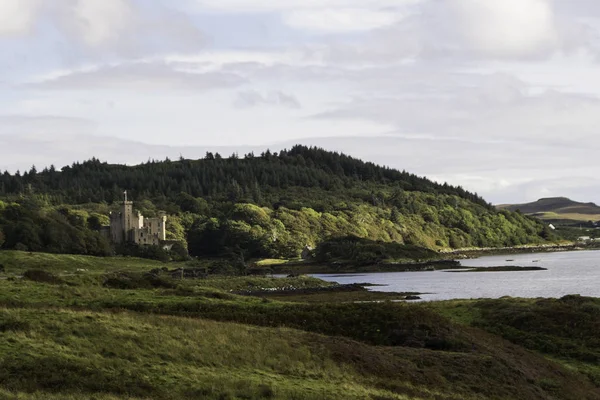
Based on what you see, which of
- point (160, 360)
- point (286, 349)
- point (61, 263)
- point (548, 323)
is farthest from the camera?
point (61, 263)

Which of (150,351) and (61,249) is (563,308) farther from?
(61,249)

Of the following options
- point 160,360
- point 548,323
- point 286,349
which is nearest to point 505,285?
point 548,323

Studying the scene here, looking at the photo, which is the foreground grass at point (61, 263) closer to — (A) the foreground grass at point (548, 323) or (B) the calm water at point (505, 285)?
(B) the calm water at point (505, 285)

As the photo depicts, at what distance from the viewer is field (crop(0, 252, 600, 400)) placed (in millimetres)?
31469

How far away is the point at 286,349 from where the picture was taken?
1535 inches

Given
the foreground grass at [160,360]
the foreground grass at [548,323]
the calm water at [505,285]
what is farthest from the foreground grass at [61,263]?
the foreground grass at [160,360]

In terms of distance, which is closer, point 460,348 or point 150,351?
point 150,351

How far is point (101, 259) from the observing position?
150 metres

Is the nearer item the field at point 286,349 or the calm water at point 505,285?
the field at point 286,349

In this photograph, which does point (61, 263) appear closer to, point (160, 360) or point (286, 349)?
point (286, 349)

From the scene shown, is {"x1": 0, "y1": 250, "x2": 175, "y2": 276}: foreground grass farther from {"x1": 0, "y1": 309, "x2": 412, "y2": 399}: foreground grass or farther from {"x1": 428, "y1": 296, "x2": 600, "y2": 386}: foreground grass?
{"x1": 0, "y1": 309, "x2": 412, "y2": 399}: foreground grass

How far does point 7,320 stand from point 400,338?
20.5 metres

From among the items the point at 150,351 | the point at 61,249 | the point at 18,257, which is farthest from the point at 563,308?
the point at 61,249

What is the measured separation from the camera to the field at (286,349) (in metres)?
31.5
